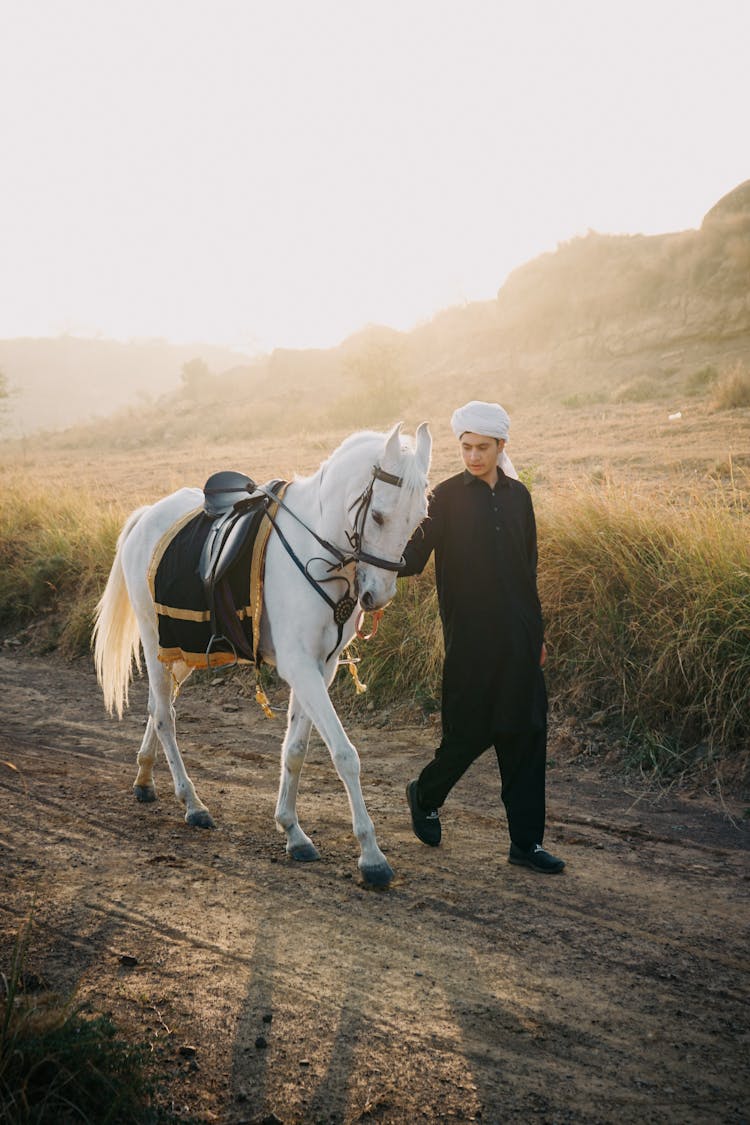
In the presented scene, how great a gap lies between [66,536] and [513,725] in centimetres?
794

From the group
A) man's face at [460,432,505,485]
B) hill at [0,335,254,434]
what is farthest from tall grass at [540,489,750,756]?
hill at [0,335,254,434]

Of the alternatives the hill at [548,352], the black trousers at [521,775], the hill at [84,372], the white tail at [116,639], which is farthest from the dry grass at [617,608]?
the hill at [84,372]

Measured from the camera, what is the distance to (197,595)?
4555mm

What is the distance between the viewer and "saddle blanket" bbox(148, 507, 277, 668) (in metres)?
4.35

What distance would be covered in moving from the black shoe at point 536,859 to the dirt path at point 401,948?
7 centimetres

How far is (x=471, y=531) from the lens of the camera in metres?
4.15

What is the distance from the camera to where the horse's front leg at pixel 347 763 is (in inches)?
151

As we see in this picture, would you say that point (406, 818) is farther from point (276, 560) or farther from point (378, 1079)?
point (378, 1079)

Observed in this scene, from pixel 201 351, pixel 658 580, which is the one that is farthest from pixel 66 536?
pixel 201 351

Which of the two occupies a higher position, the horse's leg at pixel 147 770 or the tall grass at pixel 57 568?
the tall grass at pixel 57 568

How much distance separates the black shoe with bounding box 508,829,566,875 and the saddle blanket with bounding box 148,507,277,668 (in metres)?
1.63

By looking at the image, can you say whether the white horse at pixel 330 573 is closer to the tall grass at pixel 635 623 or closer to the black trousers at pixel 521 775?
the black trousers at pixel 521 775

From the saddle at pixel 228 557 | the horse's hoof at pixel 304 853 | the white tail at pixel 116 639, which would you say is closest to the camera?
the horse's hoof at pixel 304 853

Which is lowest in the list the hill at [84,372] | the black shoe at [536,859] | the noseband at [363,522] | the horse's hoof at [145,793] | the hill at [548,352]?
the black shoe at [536,859]
